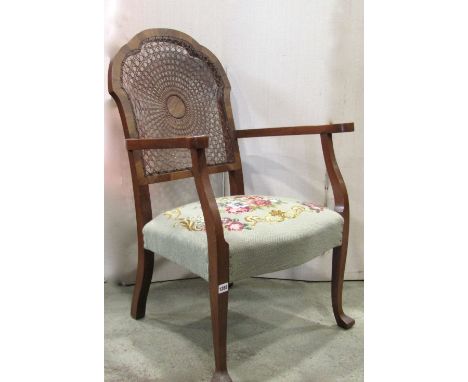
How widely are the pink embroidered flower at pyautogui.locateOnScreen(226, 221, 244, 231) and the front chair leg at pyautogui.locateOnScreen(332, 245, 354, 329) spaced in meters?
0.40

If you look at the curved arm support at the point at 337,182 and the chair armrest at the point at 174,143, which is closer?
the chair armrest at the point at 174,143

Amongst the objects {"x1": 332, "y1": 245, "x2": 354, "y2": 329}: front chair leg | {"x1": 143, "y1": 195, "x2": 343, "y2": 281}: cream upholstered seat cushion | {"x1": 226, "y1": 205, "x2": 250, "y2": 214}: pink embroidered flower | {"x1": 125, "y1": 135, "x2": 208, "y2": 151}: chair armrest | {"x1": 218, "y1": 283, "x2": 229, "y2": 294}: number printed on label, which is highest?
{"x1": 125, "y1": 135, "x2": 208, "y2": 151}: chair armrest

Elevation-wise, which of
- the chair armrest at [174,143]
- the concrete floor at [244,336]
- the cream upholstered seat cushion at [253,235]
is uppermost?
the chair armrest at [174,143]

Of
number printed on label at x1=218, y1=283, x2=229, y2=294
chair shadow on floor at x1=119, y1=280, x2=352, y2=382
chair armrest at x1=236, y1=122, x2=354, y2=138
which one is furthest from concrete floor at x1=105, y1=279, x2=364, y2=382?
chair armrest at x1=236, y1=122, x2=354, y2=138

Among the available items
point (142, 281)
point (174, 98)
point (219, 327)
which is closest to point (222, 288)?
point (219, 327)

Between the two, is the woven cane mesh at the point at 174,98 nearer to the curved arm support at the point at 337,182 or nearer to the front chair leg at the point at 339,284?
the curved arm support at the point at 337,182

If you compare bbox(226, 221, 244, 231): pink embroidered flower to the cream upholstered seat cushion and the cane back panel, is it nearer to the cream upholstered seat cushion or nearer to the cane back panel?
the cream upholstered seat cushion

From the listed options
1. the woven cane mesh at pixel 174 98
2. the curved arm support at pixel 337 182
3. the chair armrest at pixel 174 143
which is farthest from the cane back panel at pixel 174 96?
the curved arm support at pixel 337 182

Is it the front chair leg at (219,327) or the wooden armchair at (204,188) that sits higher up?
the wooden armchair at (204,188)

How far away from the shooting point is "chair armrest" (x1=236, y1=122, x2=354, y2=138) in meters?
1.20

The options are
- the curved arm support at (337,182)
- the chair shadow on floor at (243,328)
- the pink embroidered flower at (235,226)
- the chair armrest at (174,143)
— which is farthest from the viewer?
the curved arm support at (337,182)

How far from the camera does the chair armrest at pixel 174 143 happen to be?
862mm
